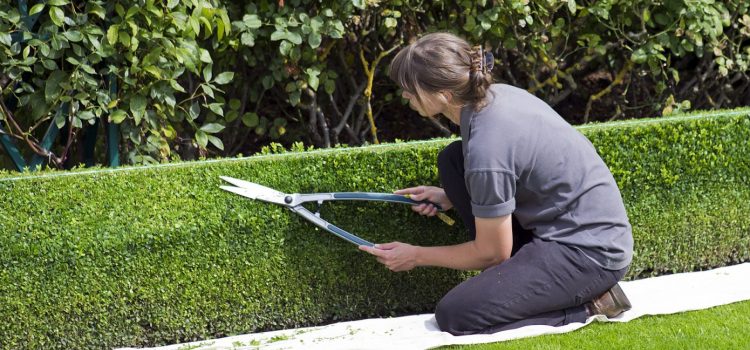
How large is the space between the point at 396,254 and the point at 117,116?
1486mm

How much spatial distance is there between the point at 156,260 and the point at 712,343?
6.45 ft

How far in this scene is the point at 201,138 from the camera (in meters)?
4.50

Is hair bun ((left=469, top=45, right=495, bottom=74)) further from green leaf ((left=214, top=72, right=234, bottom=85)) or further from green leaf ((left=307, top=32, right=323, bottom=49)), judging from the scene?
green leaf ((left=214, top=72, right=234, bottom=85))

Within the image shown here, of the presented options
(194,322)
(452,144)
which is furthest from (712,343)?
(194,322)

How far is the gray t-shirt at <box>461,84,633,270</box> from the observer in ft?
10.5

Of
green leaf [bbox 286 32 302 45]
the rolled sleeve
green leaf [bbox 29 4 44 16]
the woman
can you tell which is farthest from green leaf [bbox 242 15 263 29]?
the rolled sleeve

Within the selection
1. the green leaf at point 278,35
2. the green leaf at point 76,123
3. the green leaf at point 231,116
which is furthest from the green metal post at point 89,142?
the green leaf at point 278,35

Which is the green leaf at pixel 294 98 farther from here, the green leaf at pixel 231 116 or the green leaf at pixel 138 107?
the green leaf at pixel 138 107

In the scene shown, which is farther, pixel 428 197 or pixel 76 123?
pixel 76 123

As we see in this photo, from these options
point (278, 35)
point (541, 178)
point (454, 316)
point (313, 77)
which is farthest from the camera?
point (313, 77)

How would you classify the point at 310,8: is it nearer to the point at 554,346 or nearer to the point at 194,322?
the point at 194,322

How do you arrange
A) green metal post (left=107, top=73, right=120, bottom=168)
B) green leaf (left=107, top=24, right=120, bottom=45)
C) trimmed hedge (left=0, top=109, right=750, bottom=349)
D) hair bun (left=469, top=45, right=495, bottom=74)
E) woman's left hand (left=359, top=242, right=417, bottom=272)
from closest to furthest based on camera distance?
hair bun (left=469, top=45, right=495, bottom=74) < trimmed hedge (left=0, top=109, right=750, bottom=349) < woman's left hand (left=359, top=242, right=417, bottom=272) < green leaf (left=107, top=24, right=120, bottom=45) < green metal post (left=107, top=73, right=120, bottom=168)

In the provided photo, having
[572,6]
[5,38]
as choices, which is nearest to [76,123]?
Answer: [5,38]

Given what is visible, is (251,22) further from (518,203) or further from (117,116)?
(518,203)
